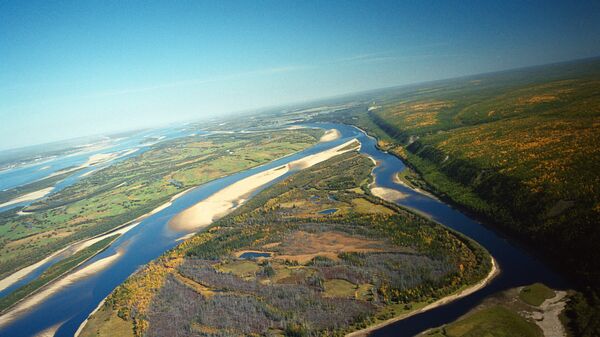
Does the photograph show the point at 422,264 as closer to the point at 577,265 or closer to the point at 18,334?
the point at 577,265

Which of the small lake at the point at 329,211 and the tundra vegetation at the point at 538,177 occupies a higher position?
the tundra vegetation at the point at 538,177

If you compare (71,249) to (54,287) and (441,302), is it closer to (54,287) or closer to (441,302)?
(54,287)

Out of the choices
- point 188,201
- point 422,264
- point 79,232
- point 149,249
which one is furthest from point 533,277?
point 79,232

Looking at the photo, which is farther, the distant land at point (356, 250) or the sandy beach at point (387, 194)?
the sandy beach at point (387, 194)

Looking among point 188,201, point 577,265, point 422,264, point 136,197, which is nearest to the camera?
point 577,265

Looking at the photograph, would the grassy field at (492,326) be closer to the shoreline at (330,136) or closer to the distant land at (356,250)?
the distant land at (356,250)

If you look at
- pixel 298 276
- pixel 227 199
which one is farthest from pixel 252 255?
pixel 227 199

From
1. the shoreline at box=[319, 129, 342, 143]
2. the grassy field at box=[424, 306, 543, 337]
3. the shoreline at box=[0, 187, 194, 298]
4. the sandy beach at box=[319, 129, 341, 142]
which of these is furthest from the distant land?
the sandy beach at box=[319, 129, 341, 142]

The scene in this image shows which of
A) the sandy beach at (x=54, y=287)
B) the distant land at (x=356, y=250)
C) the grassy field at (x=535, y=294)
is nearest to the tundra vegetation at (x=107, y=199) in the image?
the distant land at (x=356, y=250)
